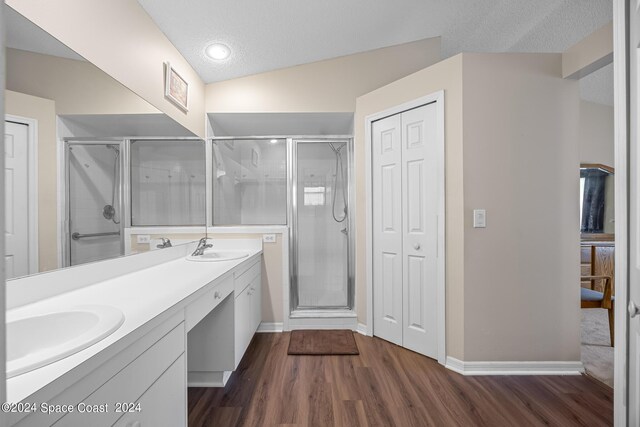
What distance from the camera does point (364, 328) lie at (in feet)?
8.64

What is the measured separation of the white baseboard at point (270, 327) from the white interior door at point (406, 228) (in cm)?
94

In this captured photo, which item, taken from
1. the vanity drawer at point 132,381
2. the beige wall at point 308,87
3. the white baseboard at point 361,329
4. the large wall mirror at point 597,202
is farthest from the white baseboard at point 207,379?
the large wall mirror at point 597,202

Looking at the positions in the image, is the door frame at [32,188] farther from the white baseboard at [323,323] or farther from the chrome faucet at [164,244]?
the white baseboard at [323,323]

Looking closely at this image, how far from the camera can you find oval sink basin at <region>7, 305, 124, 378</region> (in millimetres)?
680

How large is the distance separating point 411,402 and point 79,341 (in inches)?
68.7

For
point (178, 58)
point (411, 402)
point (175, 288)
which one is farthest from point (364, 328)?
point (178, 58)

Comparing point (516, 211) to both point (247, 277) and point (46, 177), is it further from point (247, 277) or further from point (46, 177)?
point (46, 177)

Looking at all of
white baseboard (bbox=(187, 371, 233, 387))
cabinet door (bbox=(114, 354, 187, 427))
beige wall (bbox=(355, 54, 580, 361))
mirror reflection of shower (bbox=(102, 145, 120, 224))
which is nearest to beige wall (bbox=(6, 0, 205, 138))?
mirror reflection of shower (bbox=(102, 145, 120, 224))

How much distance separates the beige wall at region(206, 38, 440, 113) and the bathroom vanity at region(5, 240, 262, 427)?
1586 millimetres

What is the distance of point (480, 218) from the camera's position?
1.99 meters

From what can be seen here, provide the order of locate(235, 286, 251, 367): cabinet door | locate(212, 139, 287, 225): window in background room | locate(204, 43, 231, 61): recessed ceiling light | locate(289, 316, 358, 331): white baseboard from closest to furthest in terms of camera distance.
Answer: locate(235, 286, 251, 367): cabinet door → locate(204, 43, 231, 61): recessed ceiling light → locate(289, 316, 358, 331): white baseboard → locate(212, 139, 287, 225): window in background room

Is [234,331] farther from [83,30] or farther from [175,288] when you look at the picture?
[83,30]

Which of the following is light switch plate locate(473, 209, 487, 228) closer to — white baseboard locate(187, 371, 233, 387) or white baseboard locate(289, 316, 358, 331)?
white baseboard locate(289, 316, 358, 331)

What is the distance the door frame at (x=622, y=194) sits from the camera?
41.3 inches
